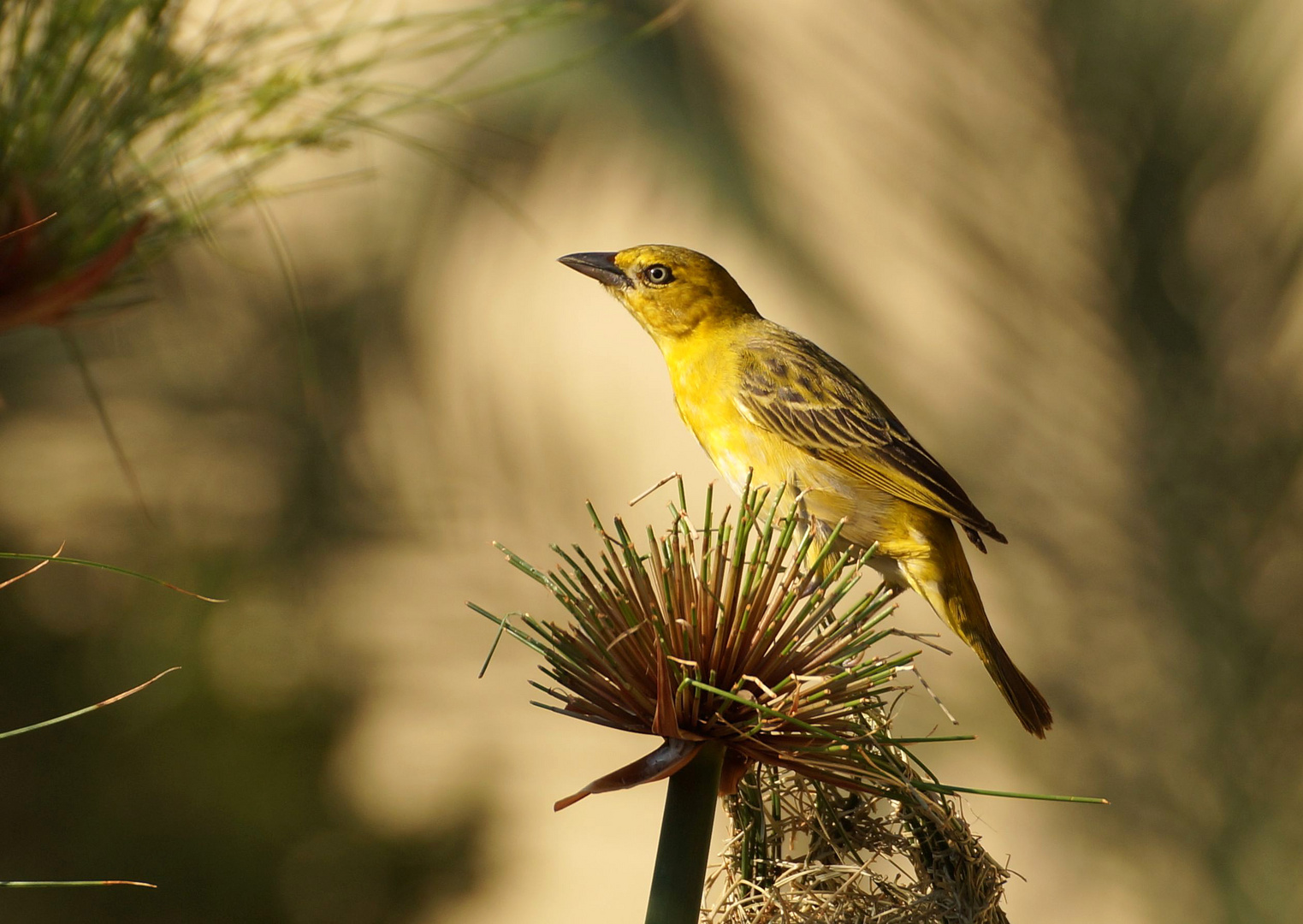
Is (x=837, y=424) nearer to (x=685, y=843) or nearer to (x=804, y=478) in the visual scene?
(x=804, y=478)

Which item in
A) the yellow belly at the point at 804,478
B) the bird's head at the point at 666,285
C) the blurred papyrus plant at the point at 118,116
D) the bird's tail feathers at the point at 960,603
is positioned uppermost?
the blurred papyrus plant at the point at 118,116

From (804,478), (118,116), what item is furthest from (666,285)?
(118,116)

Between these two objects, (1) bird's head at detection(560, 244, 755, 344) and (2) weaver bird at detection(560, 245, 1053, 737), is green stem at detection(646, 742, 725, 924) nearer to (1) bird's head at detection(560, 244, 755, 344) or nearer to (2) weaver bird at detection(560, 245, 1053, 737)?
(2) weaver bird at detection(560, 245, 1053, 737)

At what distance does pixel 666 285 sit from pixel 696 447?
87cm

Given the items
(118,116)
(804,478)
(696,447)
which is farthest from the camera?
(696,447)

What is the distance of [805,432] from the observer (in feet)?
3.99

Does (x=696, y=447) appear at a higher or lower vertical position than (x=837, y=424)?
lower

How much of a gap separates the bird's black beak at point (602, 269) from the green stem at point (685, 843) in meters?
0.80

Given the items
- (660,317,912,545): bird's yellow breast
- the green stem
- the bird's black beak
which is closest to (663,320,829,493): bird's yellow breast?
(660,317,912,545): bird's yellow breast

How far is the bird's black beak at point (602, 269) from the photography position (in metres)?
1.32

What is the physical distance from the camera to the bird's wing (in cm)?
118

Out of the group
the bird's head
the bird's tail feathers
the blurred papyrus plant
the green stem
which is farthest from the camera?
the bird's head

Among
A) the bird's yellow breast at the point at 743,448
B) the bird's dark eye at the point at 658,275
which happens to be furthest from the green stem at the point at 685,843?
the bird's dark eye at the point at 658,275

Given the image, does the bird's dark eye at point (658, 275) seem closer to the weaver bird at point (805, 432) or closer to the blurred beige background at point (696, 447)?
the weaver bird at point (805, 432)
